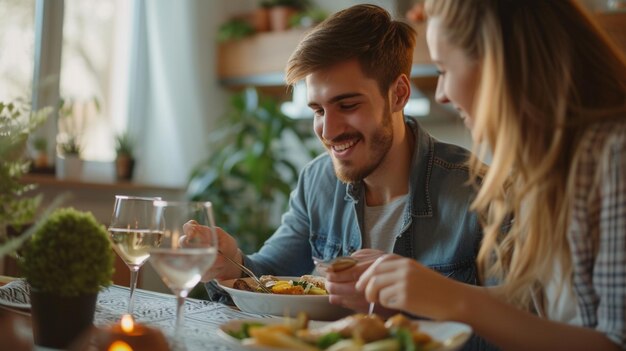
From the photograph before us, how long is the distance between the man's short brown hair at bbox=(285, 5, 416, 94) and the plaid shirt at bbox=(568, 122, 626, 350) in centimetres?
84

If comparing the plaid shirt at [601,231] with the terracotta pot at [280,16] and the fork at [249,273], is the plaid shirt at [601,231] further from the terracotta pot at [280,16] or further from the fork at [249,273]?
the terracotta pot at [280,16]

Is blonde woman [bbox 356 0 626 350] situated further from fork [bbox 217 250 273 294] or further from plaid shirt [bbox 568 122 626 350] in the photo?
fork [bbox 217 250 273 294]

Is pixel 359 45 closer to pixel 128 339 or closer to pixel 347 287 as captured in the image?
pixel 347 287

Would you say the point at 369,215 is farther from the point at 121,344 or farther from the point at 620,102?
the point at 121,344

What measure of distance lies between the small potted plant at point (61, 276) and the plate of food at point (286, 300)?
322 millimetres

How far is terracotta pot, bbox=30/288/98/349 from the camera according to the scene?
0.92m

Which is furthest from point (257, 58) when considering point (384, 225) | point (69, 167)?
point (384, 225)

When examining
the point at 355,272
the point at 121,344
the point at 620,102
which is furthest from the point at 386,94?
the point at 121,344

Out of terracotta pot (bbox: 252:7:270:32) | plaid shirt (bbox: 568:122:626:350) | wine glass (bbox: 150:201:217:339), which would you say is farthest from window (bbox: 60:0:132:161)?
plaid shirt (bbox: 568:122:626:350)

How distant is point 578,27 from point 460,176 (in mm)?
706

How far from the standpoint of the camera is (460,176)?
165 centimetres

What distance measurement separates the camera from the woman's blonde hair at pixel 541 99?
94 cm

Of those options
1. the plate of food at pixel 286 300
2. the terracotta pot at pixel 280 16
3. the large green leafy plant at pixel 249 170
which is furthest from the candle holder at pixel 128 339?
the terracotta pot at pixel 280 16

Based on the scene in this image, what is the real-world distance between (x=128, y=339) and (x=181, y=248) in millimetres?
136
